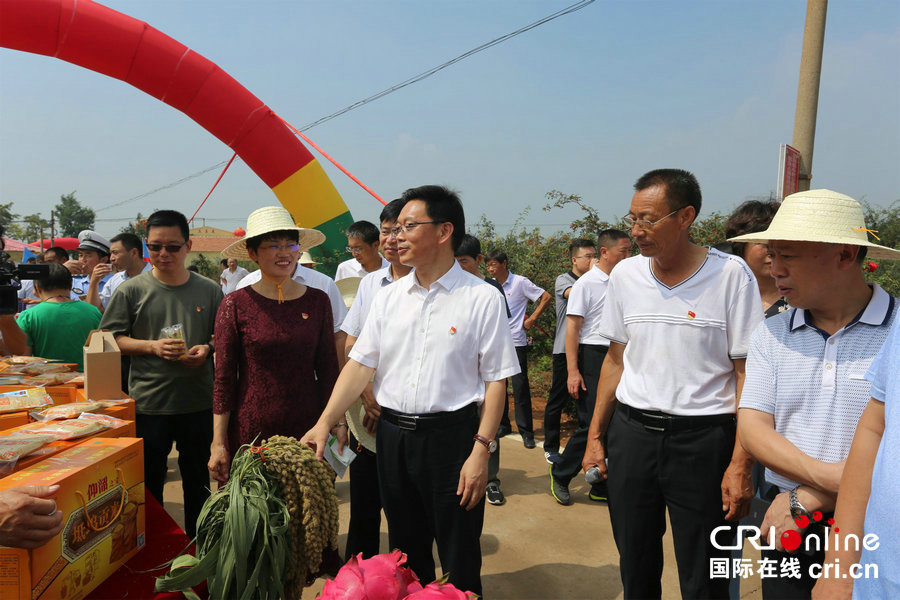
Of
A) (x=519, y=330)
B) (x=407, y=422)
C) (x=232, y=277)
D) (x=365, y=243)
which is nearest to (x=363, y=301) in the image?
(x=365, y=243)

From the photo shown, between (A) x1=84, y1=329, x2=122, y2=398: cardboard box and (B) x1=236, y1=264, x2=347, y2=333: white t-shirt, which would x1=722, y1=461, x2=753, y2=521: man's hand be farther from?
(A) x1=84, y1=329, x2=122, y2=398: cardboard box

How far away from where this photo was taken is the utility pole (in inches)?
183

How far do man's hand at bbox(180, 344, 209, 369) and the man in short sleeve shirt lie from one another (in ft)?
9.82

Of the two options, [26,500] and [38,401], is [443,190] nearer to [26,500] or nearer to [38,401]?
[26,500]

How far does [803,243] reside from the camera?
168 centimetres

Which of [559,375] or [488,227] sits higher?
[488,227]

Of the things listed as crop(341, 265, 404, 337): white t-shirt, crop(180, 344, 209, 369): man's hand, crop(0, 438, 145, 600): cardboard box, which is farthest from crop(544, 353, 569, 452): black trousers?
crop(0, 438, 145, 600): cardboard box

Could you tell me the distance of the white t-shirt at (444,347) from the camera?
2.04 m

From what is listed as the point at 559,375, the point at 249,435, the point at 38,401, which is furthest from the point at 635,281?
the point at 559,375

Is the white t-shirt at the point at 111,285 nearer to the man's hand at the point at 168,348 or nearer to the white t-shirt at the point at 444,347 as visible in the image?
the man's hand at the point at 168,348

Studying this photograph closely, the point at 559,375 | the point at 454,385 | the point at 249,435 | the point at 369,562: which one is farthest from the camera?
the point at 559,375

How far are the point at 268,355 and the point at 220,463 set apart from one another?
51 cm

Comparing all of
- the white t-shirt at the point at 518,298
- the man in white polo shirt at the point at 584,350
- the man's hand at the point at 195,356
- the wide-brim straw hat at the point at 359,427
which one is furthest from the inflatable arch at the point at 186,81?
the wide-brim straw hat at the point at 359,427

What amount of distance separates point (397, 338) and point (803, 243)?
4.61 ft
